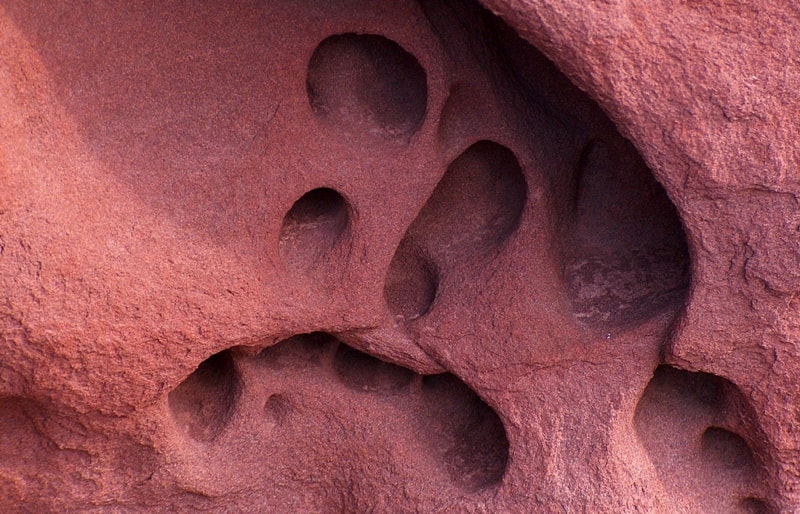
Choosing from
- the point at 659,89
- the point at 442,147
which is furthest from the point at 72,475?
the point at 659,89

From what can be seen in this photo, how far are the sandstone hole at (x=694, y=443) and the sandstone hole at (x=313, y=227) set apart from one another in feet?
1.96

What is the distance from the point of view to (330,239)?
4.71 ft

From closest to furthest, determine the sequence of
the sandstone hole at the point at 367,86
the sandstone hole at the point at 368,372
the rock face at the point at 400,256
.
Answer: the rock face at the point at 400,256
the sandstone hole at the point at 367,86
the sandstone hole at the point at 368,372

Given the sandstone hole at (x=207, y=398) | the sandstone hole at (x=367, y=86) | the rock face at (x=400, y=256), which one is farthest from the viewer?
the sandstone hole at (x=207, y=398)

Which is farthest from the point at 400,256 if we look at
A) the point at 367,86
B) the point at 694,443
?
the point at 694,443

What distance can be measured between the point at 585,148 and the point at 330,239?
0.43m

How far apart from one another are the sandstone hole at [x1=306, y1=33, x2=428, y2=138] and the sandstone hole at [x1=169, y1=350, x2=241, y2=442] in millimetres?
435

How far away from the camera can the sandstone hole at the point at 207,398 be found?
1.50 metres

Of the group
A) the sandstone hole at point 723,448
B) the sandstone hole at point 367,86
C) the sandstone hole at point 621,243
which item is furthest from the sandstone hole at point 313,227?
the sandstone hole at point 723,448

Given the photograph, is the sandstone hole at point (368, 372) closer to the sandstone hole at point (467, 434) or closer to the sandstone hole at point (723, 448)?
the sandstone hole at point (467, 434)

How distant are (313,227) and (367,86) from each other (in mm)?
235

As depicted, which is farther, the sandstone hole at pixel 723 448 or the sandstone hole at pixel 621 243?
the sandstone hole at pixel 723 448

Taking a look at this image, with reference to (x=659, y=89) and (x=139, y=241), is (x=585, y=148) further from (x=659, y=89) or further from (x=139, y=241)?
(x=139, y=241)

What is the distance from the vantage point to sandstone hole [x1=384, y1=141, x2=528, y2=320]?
59.4 inches
